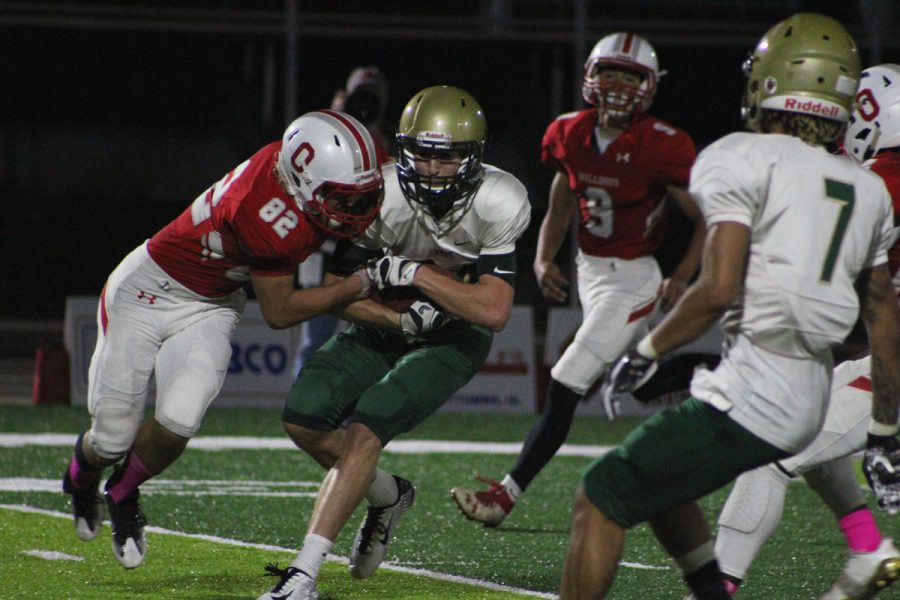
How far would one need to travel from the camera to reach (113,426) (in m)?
4.35

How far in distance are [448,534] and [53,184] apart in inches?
492

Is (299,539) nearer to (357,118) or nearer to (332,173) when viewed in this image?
(332,173)

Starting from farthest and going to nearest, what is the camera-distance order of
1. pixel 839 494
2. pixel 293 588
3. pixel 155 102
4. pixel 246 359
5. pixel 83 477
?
1. pixel 155 102
2. pixel 246 359
3. pixel 83 477
4. pixel 839 494
5. pixel 293 588

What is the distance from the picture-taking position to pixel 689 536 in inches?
127

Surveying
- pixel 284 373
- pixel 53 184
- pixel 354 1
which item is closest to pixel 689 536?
pixel 284 373

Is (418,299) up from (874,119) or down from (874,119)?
down

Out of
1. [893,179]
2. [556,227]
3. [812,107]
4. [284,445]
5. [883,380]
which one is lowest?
[284,445]

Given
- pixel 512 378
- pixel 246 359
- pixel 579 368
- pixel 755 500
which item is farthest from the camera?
pixel 512 378

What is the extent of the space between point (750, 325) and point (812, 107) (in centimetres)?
51

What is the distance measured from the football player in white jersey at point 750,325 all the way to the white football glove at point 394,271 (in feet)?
3.29

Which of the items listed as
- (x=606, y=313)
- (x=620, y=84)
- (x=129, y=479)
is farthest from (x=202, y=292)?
(x=620, y=84)

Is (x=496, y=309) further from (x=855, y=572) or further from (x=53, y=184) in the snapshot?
(x=53, y=184)

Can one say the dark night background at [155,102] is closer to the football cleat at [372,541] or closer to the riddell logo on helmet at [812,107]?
the football cleat at [372,541]

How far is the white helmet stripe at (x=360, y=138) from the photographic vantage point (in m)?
3.97
